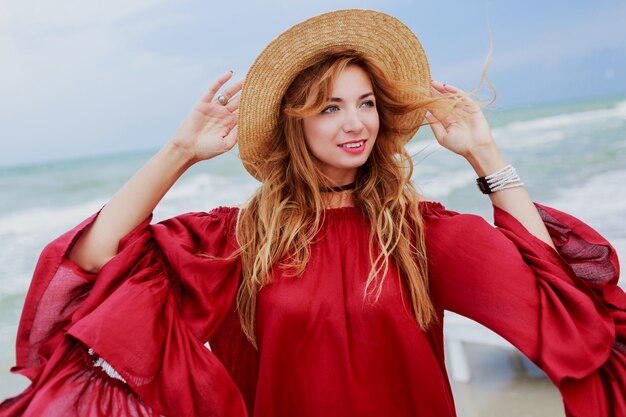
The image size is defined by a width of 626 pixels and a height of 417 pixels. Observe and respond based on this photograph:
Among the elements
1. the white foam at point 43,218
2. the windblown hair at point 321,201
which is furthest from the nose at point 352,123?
the white foam at point 43,218

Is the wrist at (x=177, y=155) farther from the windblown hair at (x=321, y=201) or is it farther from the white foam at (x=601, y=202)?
the white foam at (x=601, y=202)

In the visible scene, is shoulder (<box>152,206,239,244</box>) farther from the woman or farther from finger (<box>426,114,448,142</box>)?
finger (<box>426,114,448,142</box>)

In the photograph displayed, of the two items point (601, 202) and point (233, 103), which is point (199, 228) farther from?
point (601, 202)

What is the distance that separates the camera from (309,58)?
2686 mm

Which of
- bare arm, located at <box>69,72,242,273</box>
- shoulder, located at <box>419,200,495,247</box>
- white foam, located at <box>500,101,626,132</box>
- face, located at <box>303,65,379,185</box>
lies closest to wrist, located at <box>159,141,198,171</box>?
bare arm, located at <box>69,72,242,273</box>

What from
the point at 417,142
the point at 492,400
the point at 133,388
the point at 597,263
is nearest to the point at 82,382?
the point at 133,388

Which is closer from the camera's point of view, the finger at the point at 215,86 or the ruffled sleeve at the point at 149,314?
the ruffled sleeve at the point at 149,314

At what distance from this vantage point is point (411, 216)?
267cm

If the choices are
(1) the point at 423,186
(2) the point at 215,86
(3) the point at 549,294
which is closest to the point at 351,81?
(2) the point at 215,86

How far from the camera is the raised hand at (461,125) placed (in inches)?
104

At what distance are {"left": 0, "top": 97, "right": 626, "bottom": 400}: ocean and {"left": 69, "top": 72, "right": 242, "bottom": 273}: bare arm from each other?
1102mm

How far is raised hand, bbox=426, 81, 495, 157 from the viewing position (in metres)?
2.63

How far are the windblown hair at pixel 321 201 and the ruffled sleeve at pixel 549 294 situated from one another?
12 centimetres

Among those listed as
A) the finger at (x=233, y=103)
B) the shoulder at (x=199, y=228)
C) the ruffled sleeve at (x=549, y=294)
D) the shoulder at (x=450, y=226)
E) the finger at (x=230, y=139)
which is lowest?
the ruffled sleeve at (x=549, y=294)
